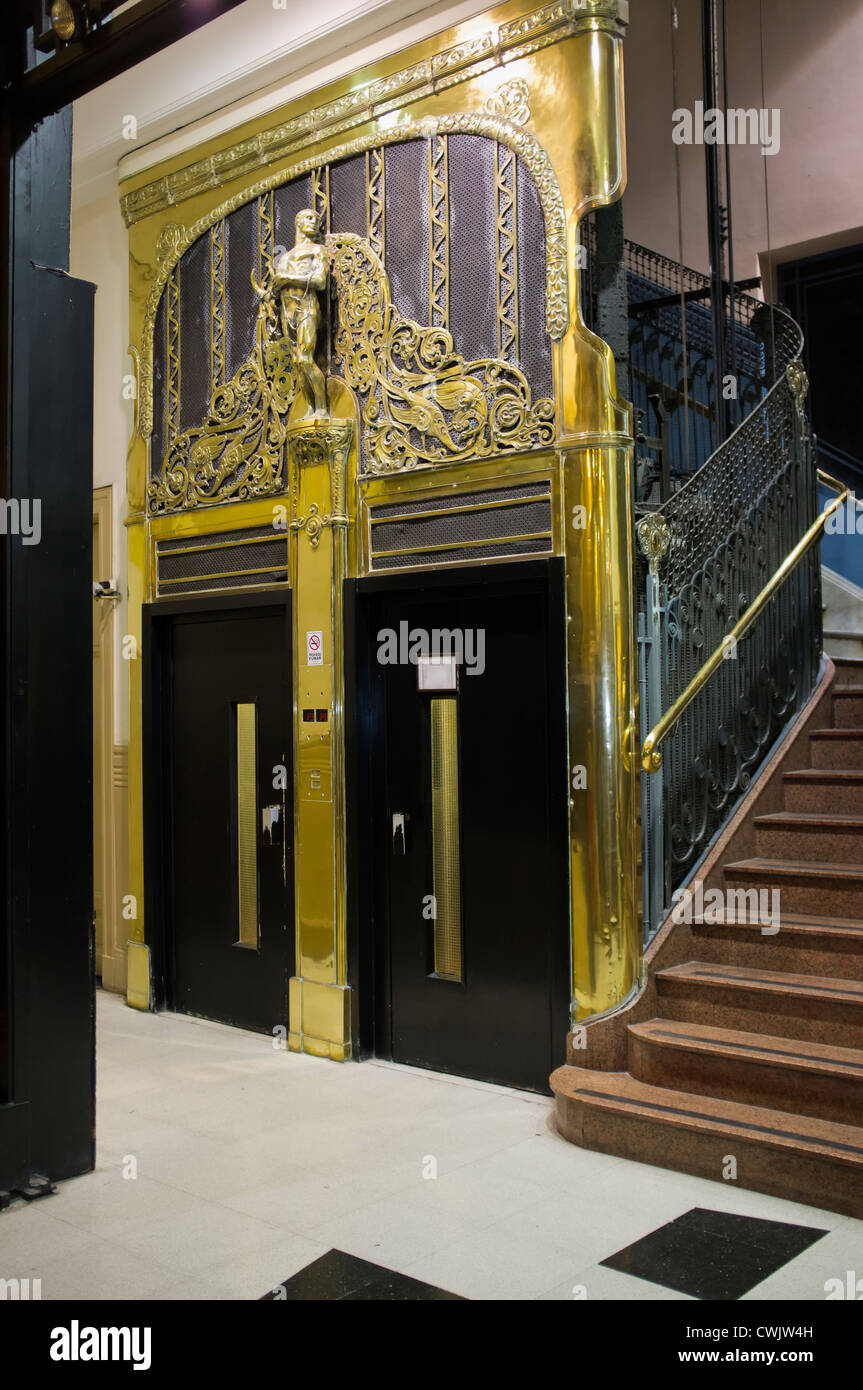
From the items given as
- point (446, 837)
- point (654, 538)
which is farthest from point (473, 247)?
point (446, 837)

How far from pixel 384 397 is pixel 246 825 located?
2.17 meters

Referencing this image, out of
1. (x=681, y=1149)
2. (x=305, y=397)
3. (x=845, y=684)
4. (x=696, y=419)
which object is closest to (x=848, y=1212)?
(x=681, y=1149)

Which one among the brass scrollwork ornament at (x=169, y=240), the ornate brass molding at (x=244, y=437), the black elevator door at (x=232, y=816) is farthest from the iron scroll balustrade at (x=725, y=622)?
the brass scrollwork ornament at (x=169, y=240)

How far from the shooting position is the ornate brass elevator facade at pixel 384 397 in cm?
424

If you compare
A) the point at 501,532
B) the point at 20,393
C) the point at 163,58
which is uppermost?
the point at 163,58

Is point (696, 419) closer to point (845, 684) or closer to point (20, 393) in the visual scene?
point (845, 684)

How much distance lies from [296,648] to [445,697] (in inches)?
32.2

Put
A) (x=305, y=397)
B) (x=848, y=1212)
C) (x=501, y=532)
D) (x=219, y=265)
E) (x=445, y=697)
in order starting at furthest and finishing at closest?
1. (x=219, y=265)
2. (x=305, y=397)
3. (x=445, y=697)
4. (x=501, y=532)
5. (x=848, y=1212)

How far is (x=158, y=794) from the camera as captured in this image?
602 centimetres

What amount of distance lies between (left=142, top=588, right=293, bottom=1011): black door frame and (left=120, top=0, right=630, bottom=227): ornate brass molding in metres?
2.15

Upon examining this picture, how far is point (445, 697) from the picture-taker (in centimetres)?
486

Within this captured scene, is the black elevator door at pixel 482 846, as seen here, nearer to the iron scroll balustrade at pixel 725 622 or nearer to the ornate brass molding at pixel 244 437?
the iron scroll balustrade at pixel 725 622

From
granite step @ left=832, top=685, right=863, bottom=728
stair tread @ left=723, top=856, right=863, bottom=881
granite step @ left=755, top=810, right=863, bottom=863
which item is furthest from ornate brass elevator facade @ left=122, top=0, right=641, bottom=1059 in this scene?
granite step @ left=832, top=685, right=863, bottom=728
